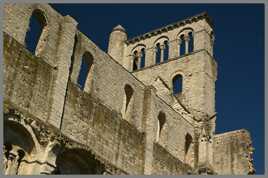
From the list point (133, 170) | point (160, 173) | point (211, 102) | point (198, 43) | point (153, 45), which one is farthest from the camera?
point (153, 45)

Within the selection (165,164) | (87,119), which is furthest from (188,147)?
(87,119)

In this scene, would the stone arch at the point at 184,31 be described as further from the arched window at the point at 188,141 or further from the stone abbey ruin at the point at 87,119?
the arched window at the point at 188,141

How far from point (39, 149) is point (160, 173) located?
20.1 ft

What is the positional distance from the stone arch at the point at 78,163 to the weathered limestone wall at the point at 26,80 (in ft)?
4.36

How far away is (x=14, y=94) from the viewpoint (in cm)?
1148

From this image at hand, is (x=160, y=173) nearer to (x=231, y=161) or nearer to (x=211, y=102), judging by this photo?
(x=231, y=161)

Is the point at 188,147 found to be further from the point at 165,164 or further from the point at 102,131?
the point at 102,131

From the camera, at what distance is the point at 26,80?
1195 centimetres

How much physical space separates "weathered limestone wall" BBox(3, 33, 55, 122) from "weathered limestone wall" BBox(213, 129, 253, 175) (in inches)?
413

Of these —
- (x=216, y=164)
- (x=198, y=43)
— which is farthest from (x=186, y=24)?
(x=216, y=164)

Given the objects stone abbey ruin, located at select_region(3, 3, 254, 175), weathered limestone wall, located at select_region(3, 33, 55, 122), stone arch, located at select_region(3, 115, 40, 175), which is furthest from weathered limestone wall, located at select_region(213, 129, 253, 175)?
stone arch, located at select_region(3, 115, 40, 175)

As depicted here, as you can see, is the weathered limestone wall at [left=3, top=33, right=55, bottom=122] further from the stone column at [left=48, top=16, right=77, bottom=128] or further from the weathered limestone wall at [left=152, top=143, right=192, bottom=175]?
the weathered limestone wall at [left=152, top=143, right=192, bottom=175]

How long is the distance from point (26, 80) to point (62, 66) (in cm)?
139

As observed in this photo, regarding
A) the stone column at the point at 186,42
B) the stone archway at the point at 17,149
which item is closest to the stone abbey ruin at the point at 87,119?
the stone archway at the point at 17,149
